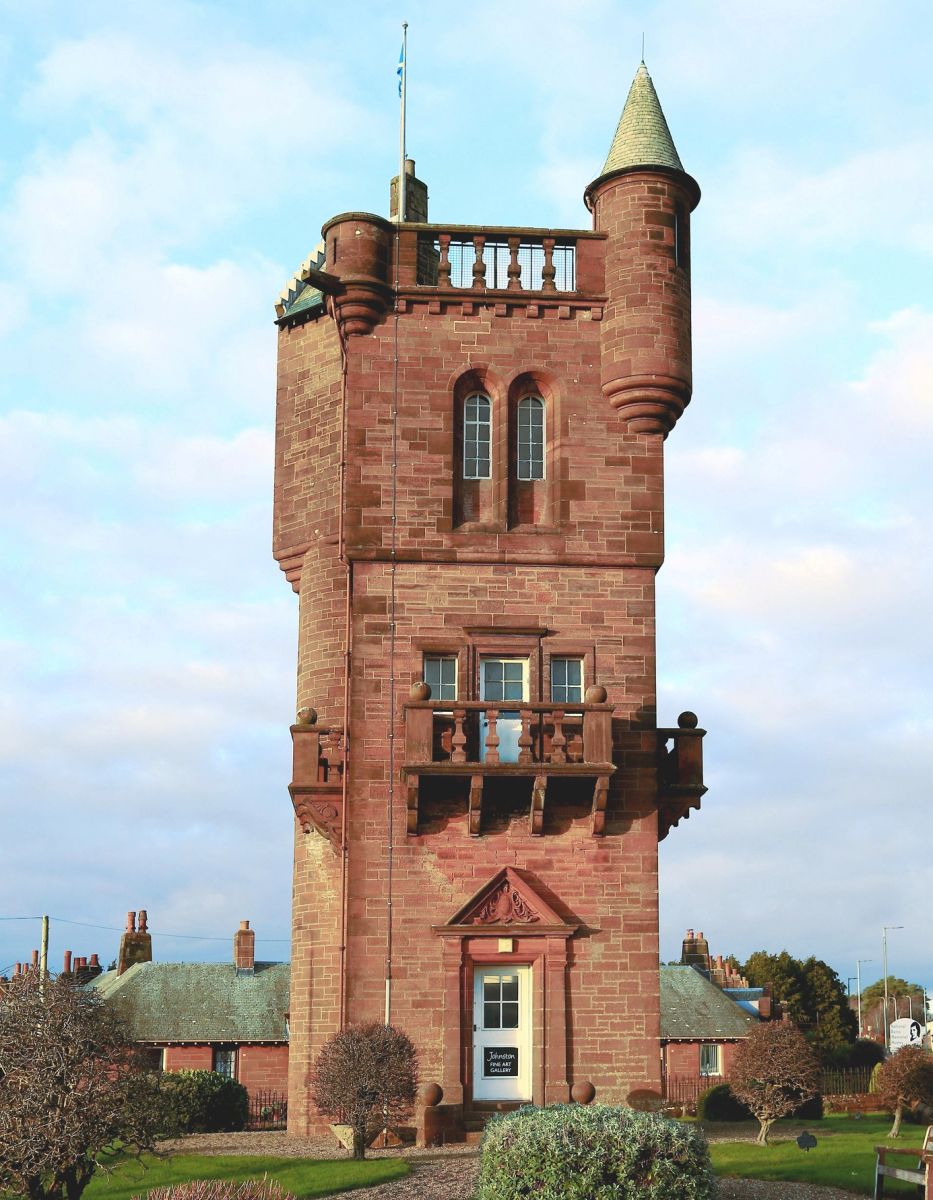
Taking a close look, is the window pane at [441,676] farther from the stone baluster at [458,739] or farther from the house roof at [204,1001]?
the house roof at [204,1001]

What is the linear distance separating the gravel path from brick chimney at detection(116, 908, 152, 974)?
30.0m

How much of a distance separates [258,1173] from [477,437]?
13318 mm

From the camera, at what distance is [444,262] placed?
29109mm

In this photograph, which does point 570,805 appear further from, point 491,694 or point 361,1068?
point 361,1068

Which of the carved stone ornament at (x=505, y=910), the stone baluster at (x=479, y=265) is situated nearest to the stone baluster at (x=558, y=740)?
the carved stone ornament at (x=505, y=910)

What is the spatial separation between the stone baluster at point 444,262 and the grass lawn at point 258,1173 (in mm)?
14836

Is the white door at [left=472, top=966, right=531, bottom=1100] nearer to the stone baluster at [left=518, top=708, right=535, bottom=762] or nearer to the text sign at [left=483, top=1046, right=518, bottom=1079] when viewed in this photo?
the text sign at [left=483, top=1046, right=518, bottom=1079]

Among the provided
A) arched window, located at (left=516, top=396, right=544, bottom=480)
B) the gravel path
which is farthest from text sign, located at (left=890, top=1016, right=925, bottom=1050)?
the gravel path

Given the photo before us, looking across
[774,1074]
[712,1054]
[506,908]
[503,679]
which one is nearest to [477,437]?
[503,679]

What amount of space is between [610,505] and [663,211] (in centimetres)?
546

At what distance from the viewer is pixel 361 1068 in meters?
22.9

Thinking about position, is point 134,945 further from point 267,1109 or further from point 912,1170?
point 912,1170

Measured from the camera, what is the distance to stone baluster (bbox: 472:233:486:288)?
29.2 metres

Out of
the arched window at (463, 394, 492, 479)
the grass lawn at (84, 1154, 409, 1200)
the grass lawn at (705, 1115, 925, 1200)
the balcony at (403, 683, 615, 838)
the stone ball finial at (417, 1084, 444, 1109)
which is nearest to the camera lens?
the grass lawn at (84, 1154, 409, 1200)
